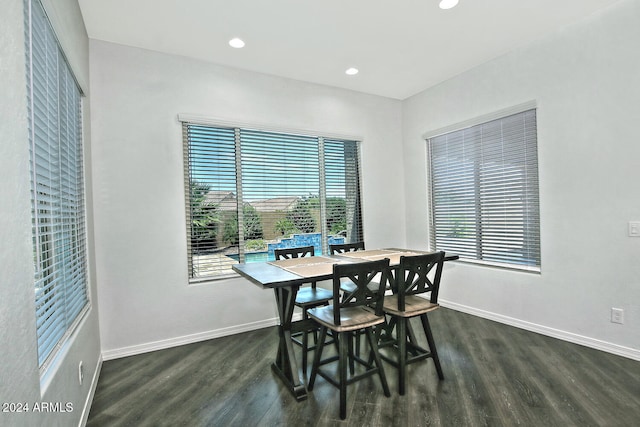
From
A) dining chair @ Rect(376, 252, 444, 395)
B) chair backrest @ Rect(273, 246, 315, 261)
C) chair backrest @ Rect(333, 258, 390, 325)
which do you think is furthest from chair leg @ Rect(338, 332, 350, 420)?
chair backrest @ Rect(273, 246, 315, 261)

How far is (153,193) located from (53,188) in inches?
53.9

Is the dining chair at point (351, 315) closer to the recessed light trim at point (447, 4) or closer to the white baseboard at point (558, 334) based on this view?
the white baseboard at point (558, 334)

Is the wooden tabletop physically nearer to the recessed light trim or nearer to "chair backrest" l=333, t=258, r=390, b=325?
"chair backrest" l=333, t=258, r=390, b=325

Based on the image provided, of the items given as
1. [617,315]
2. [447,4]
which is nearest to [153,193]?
[447,4]

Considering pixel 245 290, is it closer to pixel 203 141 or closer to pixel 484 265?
pixel 203 141

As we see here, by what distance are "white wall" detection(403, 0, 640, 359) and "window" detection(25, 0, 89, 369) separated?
3.90m

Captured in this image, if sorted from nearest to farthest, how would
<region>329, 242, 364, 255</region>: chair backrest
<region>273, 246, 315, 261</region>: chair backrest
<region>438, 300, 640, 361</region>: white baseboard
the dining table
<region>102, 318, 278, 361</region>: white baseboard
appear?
the dining table
<region>438, 300, 640, 361</region>: white baseboard
<region>102, 318, 278, 361</region>: white baseboard
<region>273, 246, 315, 261</region>: chair backrest
<region>329, 242, 364, 255</region>: chair backrest

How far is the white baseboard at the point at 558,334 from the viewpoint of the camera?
2.68 m

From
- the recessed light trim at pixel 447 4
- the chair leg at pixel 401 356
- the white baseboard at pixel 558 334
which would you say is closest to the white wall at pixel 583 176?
the white baseboard at pixel 558 334

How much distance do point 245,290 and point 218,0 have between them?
8.94 feet

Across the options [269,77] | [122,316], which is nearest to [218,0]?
[269,77]

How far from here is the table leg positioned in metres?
2.28

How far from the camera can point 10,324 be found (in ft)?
3.30

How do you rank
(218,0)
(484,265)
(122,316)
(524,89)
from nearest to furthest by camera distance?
(218,0) → (122,316) → (524,89) → (484,265)
